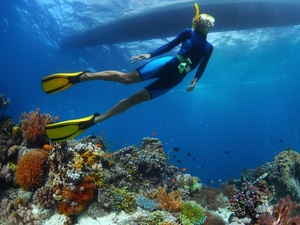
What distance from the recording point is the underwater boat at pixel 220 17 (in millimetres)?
16031

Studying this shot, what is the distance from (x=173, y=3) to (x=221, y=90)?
3952 cm

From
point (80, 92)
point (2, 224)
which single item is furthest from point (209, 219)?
point (80, 92)

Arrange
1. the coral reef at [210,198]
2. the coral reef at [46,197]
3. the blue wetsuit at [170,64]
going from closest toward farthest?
the blue wetsuit at [170,64]
the coral reef at [46,197]
the coral reef at [210,198]

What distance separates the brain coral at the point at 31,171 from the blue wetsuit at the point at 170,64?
3.93 m

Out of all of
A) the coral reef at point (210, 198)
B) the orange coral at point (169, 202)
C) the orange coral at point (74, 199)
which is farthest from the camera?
the coral reef at point (210, 198)

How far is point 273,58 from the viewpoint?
112 feet

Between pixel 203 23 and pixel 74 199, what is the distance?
18.4ft

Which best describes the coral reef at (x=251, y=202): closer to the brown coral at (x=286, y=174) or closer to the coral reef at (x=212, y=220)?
the coral reef at (x=212, y=220)

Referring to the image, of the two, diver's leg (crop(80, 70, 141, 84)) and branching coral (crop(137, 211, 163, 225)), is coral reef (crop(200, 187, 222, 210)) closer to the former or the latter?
branching coral (crop(137, 211, 163, 225))

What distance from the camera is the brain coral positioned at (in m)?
7.12

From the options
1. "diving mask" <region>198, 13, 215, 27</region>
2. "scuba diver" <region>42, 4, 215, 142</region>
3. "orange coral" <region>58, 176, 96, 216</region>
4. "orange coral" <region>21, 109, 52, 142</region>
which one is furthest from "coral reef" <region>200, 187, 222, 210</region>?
"diving mask" <region>198, 13, 215, 27</region>

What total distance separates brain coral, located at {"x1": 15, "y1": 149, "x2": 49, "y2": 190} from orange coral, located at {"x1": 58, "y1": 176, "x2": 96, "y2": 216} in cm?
114

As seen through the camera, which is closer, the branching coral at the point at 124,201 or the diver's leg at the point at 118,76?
the diver's leg at the point at 118,76

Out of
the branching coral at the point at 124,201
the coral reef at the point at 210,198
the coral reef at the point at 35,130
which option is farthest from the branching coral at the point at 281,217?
the coral reef at the point at 35,130
